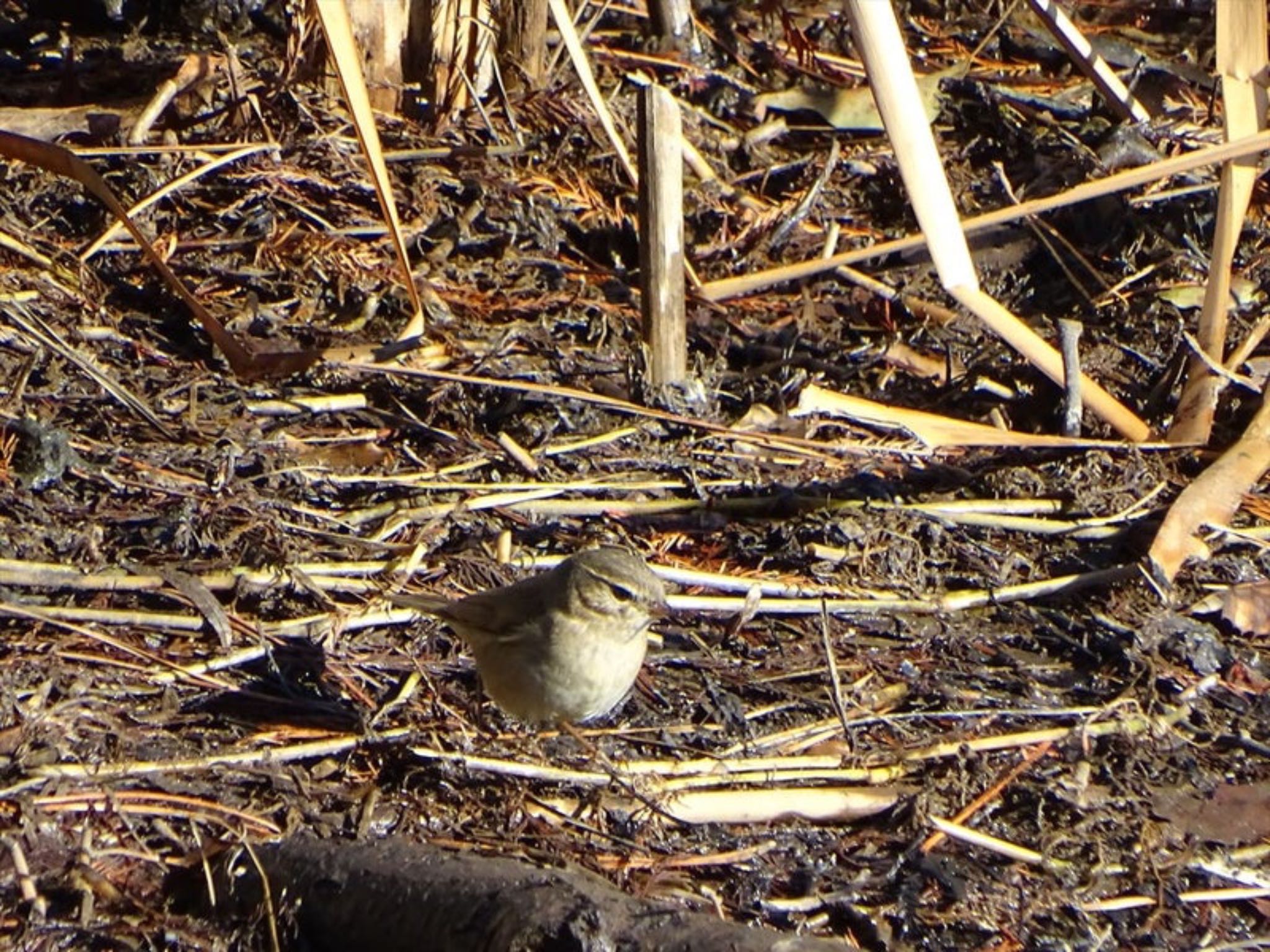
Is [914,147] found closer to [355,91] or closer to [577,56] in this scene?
[577,56]

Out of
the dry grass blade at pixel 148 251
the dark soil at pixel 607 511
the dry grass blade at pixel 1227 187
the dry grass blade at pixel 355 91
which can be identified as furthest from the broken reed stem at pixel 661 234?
the dry grass blade at pixel 1227 187

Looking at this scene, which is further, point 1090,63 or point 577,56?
point 1090,63

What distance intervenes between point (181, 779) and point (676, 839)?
1.32m

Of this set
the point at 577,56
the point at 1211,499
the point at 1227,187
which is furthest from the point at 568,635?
the point at 1227,187

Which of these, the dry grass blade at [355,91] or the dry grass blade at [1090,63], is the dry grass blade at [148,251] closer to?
the dry grass blade at [355,91]

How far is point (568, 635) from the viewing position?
17.0ft

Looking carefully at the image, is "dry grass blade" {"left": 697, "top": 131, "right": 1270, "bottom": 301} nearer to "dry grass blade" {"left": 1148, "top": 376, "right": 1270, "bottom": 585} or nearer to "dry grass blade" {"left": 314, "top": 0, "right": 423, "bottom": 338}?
"dry grass blade" {"left": 1148, "top": 376, "right": 1270, "bottom": 585}

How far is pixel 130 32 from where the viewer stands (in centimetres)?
806

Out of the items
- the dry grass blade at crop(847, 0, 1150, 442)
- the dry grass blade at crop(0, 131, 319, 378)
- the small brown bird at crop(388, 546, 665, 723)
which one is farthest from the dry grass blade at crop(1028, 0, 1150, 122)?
the dry grass blade at crop(0, 131, 319, 378)

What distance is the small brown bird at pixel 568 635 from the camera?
203 inches

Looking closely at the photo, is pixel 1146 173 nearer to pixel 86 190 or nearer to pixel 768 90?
pixel 768 90

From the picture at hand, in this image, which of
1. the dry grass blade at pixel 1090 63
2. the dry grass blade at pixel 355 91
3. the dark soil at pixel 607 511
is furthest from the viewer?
the dry grass blade at pixel 1090 63

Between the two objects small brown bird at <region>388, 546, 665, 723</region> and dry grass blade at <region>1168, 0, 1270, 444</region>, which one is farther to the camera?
dry grass blade at <region>1168, 0, 1270, 444</region>

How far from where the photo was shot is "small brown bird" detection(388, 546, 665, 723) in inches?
203
